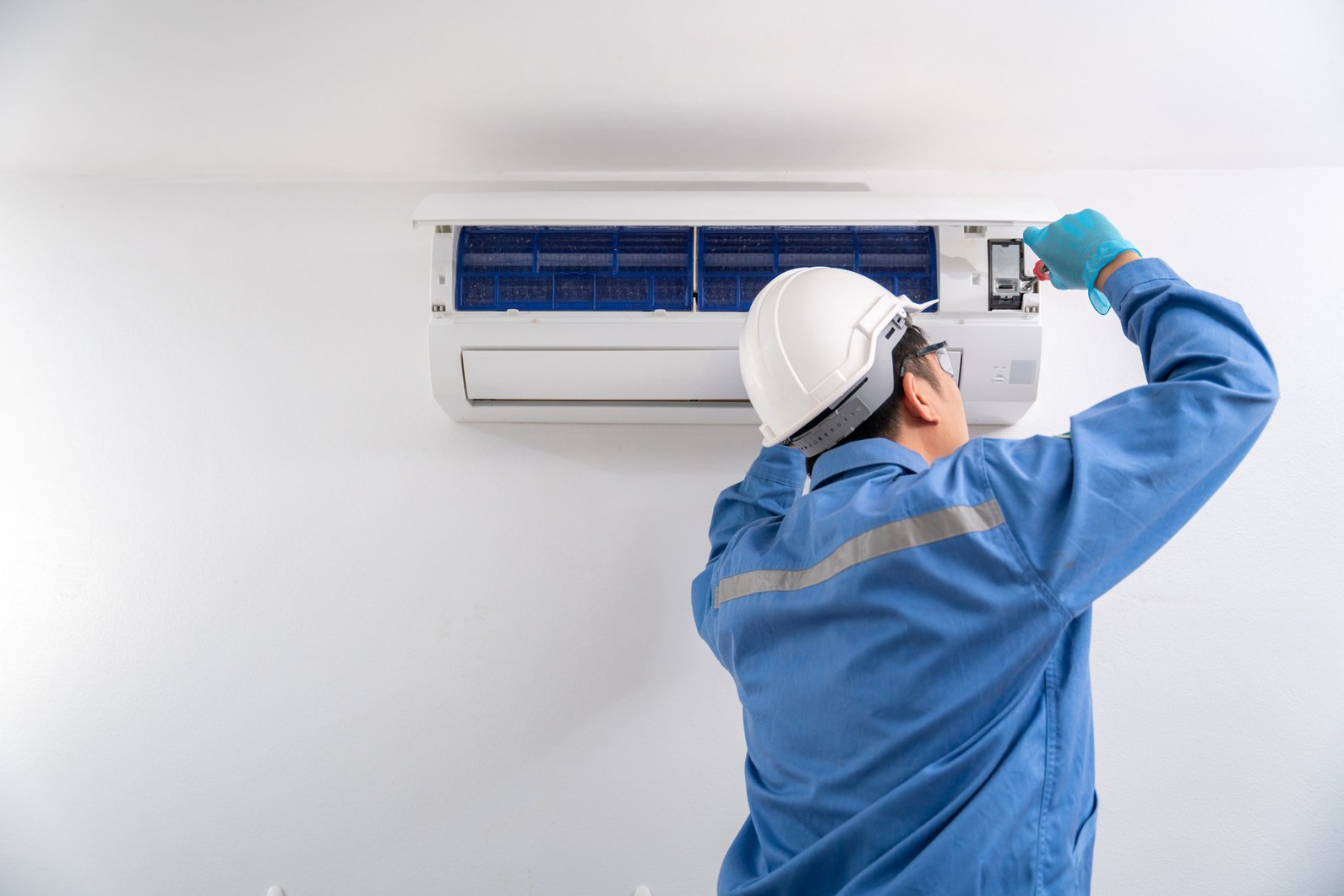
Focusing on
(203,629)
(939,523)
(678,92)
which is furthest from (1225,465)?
(203,629)

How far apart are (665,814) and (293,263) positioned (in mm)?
1424

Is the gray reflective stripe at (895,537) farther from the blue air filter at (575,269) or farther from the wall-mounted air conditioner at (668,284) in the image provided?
the blue air filter at (575,269)

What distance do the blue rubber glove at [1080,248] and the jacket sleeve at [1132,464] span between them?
0.22 m

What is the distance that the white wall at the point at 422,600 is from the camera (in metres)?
1.57

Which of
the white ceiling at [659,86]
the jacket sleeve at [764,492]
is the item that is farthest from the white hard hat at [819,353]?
the white ceiling at [659,86]

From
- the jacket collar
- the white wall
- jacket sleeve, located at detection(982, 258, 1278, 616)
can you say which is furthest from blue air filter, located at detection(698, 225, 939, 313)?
jacket sleeve, located at detection(982, 258, 1278, 616)

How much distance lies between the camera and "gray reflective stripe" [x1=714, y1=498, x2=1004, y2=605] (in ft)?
2.92

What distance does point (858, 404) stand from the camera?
1.08 m

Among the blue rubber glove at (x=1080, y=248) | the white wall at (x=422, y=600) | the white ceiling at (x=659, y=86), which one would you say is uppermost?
the white ceiling at (x=659, y=86)

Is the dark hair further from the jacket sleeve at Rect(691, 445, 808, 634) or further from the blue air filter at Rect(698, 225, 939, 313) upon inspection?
Answer: the blue air filter at Rect(698, 225, 939, 313)

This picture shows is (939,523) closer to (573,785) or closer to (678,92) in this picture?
(678,92)

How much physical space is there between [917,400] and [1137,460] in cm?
31

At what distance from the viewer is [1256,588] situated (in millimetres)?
1560

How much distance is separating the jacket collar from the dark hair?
0.03 m
